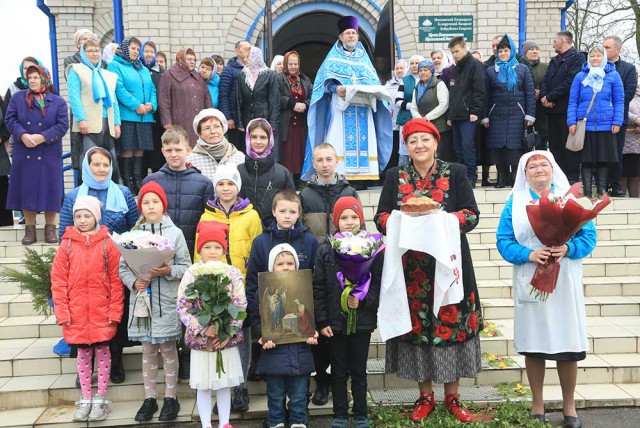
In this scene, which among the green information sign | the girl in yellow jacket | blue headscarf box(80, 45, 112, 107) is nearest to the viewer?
the girl in yellow jacket

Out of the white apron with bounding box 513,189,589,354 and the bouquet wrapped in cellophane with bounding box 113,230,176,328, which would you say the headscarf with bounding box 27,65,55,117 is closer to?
the bouquet wrapped in cellophane with bounding box 113,230,176,328

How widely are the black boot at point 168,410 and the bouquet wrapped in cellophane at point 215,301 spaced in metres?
0.63

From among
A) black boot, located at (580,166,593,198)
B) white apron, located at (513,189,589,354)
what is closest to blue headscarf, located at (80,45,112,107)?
white apron, located at (513,189,589,354)

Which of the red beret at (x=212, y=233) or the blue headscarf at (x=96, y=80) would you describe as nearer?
the red beret at (x=212, y=233)

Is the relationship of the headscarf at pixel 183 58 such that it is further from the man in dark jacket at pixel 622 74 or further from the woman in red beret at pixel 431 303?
the man in dark jacket at pixel 622 74

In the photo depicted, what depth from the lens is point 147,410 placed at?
423cm

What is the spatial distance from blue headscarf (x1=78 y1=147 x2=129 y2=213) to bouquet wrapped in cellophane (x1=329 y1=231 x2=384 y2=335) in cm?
188

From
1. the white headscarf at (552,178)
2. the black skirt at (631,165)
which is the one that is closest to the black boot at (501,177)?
the black skirt at (631,165)

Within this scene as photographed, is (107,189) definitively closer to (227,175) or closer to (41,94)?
(227,175)

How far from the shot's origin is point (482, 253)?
6555 mm

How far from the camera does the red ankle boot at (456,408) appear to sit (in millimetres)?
3986

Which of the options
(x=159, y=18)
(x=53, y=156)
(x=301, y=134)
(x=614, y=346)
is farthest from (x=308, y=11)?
(x=614, y=346)

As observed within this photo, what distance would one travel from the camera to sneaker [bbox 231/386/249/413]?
14.1 ft

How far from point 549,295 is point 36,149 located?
5418 millimetres
